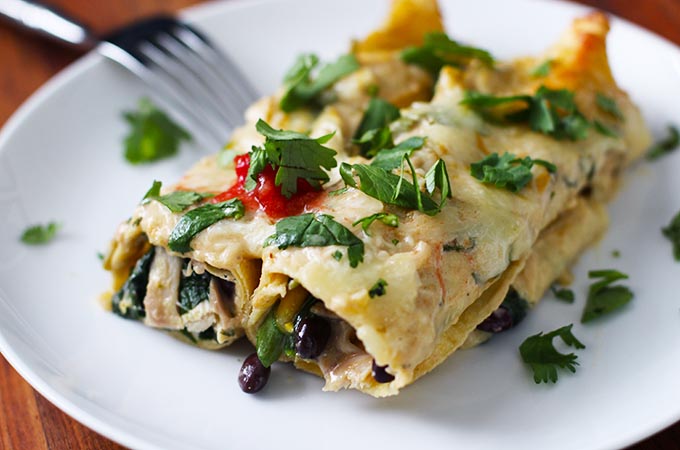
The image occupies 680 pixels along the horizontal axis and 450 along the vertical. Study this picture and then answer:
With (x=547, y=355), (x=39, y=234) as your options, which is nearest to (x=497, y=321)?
(x=547, y=355)

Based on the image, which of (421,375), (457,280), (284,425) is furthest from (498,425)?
(284,425)

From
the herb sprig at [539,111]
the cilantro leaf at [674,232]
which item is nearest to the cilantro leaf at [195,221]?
the herb sprig at [539,111]

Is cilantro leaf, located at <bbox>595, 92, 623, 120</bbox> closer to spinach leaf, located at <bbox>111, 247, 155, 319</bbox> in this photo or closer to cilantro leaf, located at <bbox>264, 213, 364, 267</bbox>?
cilantro leaf, located at <bbox>264, 213, 364, 267</bbox>

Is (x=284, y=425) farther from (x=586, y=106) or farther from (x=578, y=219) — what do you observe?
(x=586, y=106)

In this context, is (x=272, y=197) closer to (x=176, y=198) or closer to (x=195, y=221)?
(x=195, y=221)

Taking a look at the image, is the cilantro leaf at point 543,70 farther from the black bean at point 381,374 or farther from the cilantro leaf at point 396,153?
the black bean at point 381,374
